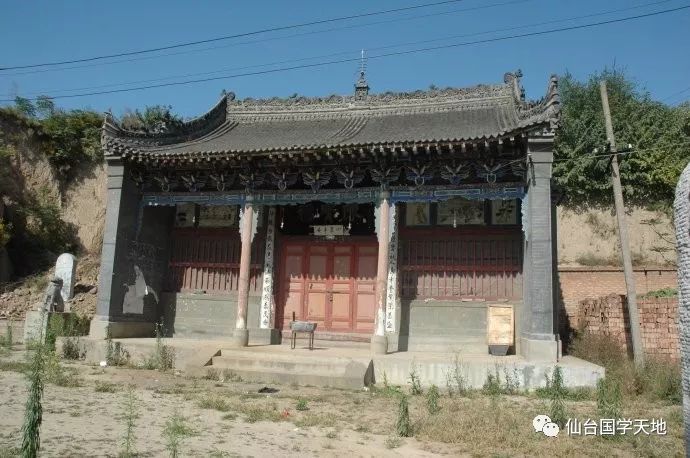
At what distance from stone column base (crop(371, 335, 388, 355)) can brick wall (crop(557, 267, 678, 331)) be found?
8895 mm

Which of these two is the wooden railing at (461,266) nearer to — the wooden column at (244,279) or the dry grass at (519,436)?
the wooden column at (244,279)

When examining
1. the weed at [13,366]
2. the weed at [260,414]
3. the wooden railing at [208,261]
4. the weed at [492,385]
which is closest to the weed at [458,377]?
the weed at [492,385]

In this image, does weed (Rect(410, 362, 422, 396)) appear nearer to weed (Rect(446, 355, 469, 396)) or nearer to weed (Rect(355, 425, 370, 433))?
weed (Rect(446, 355, 469, 396))

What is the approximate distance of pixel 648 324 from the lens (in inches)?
450

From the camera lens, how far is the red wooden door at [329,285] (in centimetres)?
1226

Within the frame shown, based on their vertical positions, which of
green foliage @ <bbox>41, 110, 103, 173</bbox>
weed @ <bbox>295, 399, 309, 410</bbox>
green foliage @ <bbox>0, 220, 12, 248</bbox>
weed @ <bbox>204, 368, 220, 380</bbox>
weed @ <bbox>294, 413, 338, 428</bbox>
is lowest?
weed @ <bbox>294, 413, 338, 428</bbox>

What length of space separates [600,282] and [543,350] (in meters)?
9.77

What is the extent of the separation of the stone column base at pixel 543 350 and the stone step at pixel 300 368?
2714 millimetres

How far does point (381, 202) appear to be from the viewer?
11.0 meters

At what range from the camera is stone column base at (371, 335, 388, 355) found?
10.2 m

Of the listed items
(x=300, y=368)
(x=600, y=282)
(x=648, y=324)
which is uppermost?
(x=600, y=282)

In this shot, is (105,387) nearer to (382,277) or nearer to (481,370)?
(382,277)

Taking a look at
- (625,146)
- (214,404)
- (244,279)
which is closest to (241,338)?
(244,279)

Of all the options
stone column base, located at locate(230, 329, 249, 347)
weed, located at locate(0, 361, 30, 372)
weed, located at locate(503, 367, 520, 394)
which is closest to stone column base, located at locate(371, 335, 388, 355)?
weed, located at locate(503, 367, 520, 394)
